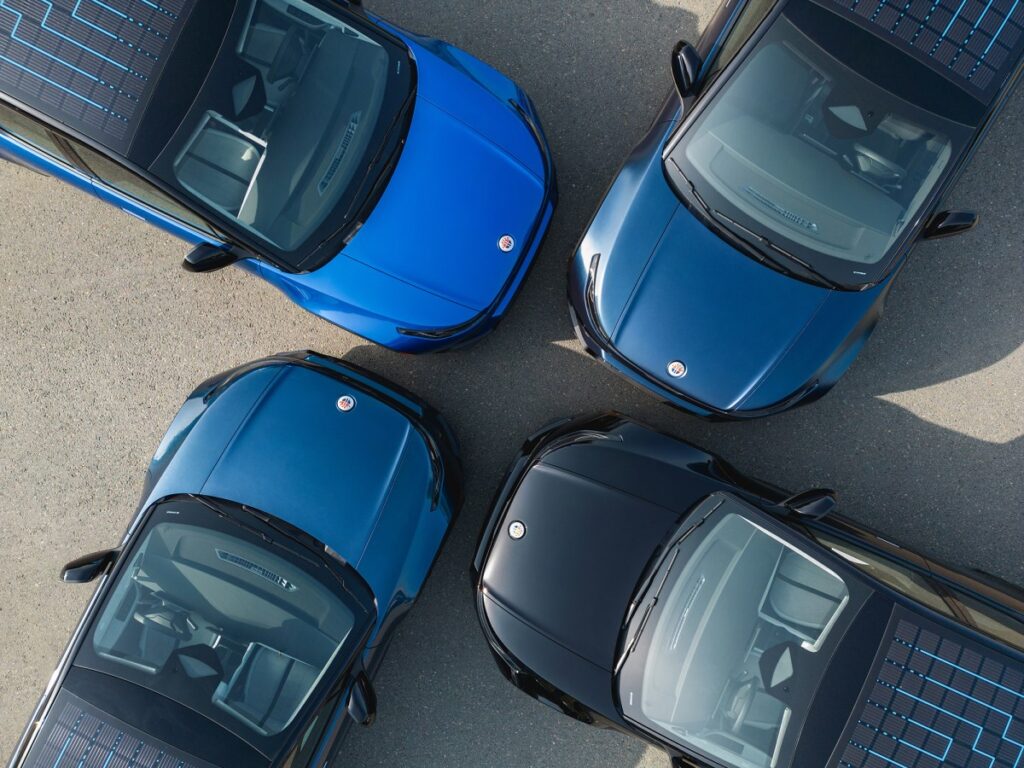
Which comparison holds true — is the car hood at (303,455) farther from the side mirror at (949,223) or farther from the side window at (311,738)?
the side mirror at (949,223)

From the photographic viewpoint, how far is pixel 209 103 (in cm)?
295

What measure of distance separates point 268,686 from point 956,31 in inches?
172

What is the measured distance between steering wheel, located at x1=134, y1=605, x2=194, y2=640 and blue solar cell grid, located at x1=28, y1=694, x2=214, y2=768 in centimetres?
45

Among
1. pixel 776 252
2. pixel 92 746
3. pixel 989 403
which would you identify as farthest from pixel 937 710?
pixel 92 746

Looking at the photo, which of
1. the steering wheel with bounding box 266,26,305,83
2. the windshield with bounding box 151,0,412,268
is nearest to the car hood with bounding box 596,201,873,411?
the windshield with bounding box 151,0,412,268

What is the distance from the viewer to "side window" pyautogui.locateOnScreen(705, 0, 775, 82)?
3025mm

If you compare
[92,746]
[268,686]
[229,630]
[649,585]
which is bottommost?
[92,746]

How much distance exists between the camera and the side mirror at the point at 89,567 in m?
3.17

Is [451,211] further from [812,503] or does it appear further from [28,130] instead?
[812,503]

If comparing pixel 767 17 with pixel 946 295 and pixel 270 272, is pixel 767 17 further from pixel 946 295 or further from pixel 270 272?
pixel 270 272

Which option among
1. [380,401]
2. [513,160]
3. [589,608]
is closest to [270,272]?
[380,401]

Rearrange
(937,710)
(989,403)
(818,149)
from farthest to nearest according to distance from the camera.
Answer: (989,403), (818,149), (937,710)

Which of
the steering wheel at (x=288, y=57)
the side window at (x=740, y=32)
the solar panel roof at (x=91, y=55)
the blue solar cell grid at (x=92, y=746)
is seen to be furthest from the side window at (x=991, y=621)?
the solar panel roof at (x=91, y=55)

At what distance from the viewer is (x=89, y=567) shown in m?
3.20
